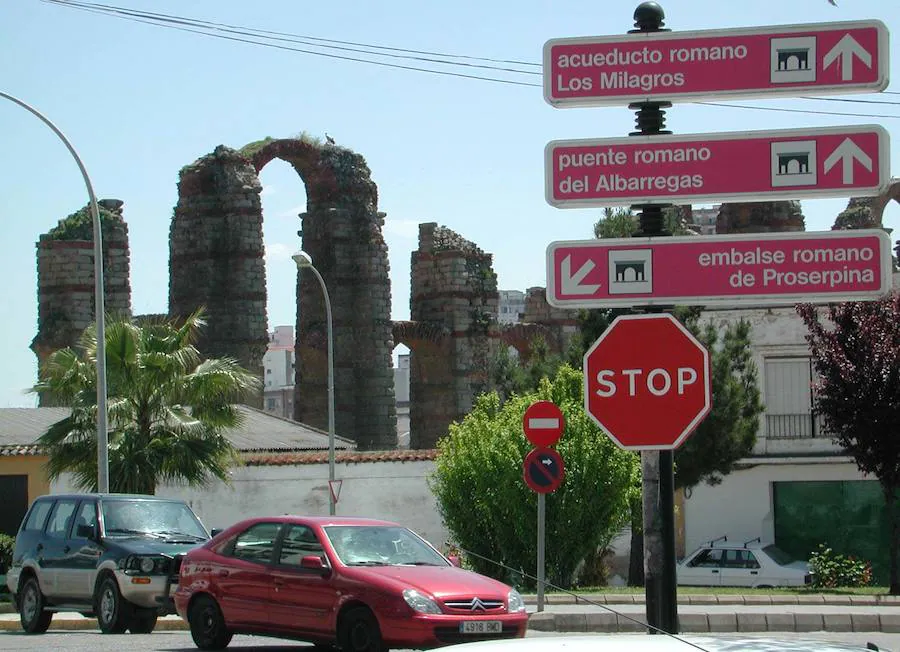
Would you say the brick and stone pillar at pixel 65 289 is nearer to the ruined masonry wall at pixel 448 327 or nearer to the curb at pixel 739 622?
the ruined masonry wall at pixel 448 327

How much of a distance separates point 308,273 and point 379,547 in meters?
37.7

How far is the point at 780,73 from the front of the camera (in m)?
9.21

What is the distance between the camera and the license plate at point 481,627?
12.1 metres

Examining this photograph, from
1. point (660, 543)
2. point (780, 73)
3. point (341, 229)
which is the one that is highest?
point (341, 229)

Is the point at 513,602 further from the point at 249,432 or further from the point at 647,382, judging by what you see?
the point at 249,432

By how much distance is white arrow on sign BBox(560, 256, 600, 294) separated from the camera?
938cm

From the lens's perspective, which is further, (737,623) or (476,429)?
(476,429)

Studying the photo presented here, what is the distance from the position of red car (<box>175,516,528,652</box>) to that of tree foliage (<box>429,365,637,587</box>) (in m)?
10.7

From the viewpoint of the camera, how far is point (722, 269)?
9250 millimetres

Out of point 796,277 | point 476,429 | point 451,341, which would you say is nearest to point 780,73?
point 796,277

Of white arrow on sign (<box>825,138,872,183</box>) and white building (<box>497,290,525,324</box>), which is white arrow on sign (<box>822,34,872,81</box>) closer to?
white arrow on sign (<box>825,138,872,183</box>)

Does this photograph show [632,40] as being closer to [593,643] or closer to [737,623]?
[593,643]

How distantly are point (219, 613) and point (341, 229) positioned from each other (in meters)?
36.8

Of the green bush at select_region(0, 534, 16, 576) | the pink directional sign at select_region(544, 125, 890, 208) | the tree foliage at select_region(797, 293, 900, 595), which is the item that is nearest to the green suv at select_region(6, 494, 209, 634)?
the green bush at select_region(0, 534, 16, 576)
